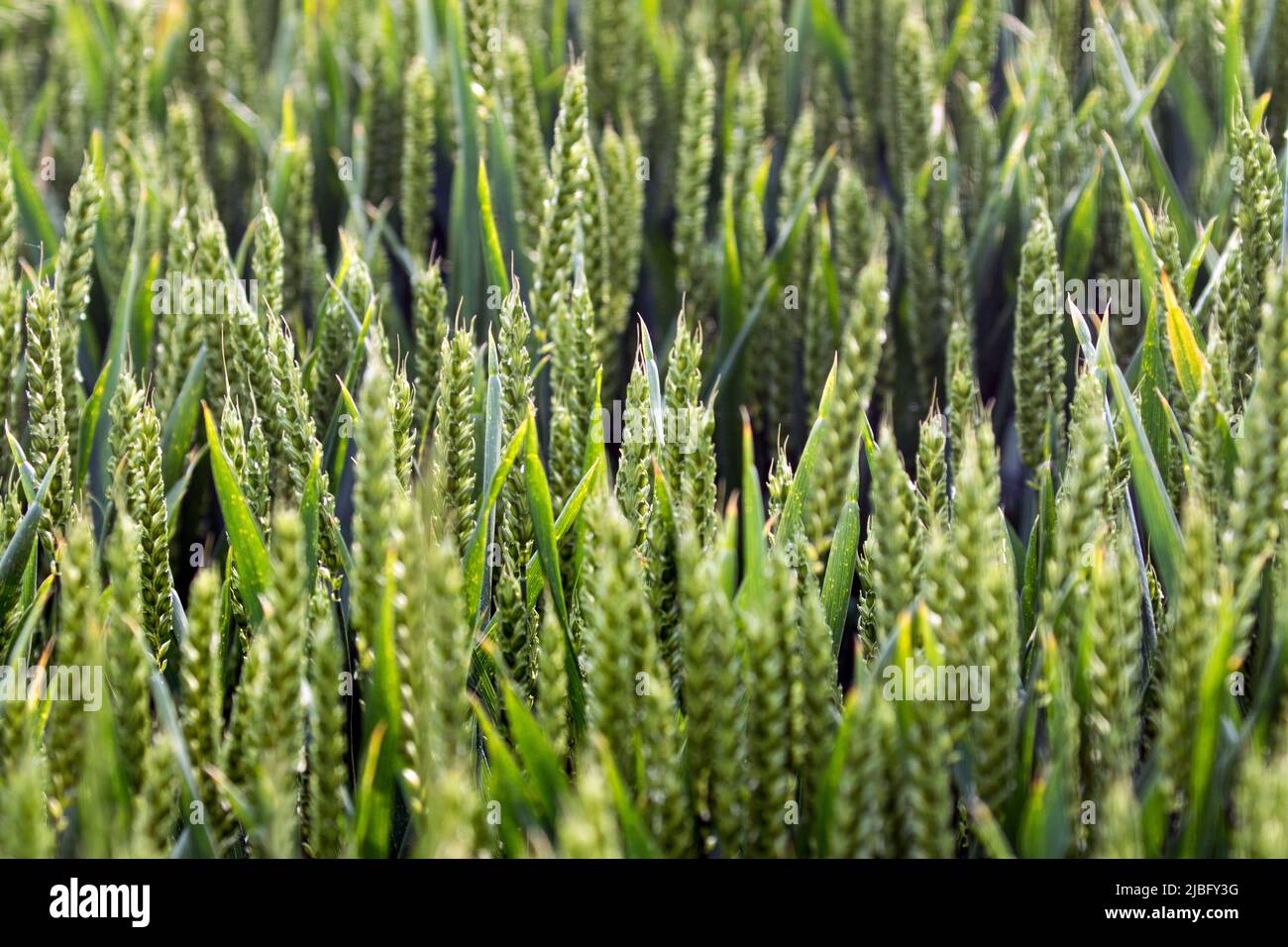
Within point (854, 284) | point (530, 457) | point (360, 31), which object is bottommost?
point (530, 457)

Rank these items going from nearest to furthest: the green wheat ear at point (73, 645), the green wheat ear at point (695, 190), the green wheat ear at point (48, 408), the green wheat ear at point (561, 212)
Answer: the green wheat ear at point (73, 645), the green wheat ear at point (48, 408), the green wheat ear at point (561, 212), the green wheat ear at point (695, 190)

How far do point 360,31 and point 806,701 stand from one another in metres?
2.19

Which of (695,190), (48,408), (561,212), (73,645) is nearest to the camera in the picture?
Result: (73,645)

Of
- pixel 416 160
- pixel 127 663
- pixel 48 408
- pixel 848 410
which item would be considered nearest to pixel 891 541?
pixel 848 410

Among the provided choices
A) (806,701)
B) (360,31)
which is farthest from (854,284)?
Result: (360,31)

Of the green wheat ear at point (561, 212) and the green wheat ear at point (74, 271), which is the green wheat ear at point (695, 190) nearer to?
the green wheat ear at point (561, 212)

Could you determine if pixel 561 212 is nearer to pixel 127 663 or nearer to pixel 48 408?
pixel 48 408

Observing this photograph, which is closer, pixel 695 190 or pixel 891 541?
pixel 891 541

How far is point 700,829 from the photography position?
118 cm

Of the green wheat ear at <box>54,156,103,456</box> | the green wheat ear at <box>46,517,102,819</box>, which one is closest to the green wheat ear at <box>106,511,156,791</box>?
the green wheat ear at <box>46,517,102,819</box>

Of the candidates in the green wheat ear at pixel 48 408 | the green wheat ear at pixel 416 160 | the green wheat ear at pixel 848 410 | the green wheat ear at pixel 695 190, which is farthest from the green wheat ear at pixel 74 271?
the green wheat ear at pixel 848 410

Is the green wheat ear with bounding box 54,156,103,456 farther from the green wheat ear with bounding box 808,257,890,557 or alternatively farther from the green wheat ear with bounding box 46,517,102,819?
the green wheat ear with bounding box 808,257,890,557
